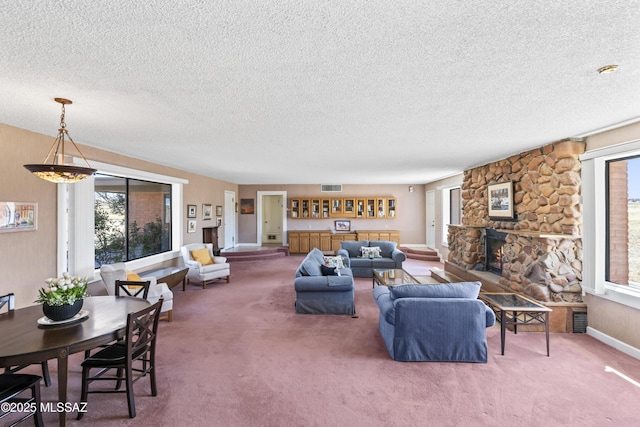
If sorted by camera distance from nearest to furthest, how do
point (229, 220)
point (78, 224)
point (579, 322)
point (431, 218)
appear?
point (579, 322) < point (78, 224) < point (431, 218) < point (229, 220)

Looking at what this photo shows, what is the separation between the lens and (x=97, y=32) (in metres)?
1.56

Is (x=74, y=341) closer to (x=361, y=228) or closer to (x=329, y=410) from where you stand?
(x=329, y=410)

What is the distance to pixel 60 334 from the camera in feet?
7.18

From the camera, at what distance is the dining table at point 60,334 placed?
1934 mm

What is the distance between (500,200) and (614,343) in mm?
2490

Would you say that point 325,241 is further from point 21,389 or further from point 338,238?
point 21,389

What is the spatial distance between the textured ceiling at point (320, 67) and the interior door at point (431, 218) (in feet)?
19.6

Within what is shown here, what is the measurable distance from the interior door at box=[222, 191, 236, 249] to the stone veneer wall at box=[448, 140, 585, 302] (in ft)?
24.8

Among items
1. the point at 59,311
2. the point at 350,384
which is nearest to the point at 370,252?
the point at 350,384

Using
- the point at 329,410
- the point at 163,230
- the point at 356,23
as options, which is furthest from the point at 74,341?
the point at 163,230

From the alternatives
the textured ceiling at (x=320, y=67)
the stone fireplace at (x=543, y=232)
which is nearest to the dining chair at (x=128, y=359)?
the textured ceiling at (x=320, y=67)

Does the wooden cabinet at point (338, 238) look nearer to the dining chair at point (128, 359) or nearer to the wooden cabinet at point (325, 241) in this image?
the wooden cabinet at point (325, 241)

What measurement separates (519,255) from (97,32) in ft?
17.6

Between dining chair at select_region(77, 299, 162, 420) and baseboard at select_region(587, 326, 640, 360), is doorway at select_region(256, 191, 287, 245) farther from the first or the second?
baseboard at select_region(587, 326, 640, 360)
